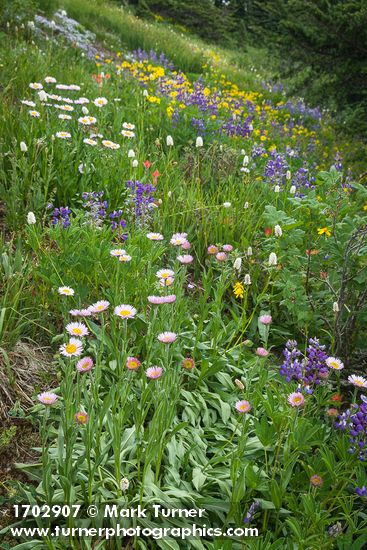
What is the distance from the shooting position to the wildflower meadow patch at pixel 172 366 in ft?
5.85

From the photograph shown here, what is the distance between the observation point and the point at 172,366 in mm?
2471

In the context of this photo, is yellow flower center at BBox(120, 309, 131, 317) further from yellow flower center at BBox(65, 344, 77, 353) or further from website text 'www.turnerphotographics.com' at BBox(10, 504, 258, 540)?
website text 'www.turnerphotographics.com' at BBox(10, 504, 258, 540)

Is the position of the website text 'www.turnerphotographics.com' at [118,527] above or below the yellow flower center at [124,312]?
below

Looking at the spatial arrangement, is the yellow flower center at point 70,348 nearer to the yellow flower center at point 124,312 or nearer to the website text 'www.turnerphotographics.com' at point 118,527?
the yellow flower center at point 124,312

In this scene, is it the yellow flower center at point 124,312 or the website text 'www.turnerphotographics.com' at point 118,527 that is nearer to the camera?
the website text 'www.turnerphotographics.com' at point 118,527

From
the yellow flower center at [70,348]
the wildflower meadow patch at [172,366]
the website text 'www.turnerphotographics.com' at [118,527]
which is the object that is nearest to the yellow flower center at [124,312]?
the wildflower meadow patch at [172,366]

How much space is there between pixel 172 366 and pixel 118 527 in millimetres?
865

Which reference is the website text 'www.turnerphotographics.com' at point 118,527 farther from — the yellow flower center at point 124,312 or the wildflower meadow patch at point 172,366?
the yellow flower center at point 124,312

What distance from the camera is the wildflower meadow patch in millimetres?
1784

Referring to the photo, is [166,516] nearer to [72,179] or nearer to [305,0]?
[72,179]

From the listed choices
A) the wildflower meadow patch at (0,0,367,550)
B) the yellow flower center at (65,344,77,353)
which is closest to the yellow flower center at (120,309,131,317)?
the wildflower meadow patch at (0,0,367,550)

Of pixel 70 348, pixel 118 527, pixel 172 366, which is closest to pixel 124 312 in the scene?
pixel 70 348

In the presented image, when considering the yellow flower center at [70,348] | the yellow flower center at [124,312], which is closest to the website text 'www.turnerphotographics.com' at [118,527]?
the yellow flower center at [70,348]

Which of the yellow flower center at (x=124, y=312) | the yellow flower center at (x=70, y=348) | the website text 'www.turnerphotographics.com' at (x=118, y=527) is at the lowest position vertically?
the website text 'www.turnerphotographics.com' at (x=118, y=527)
